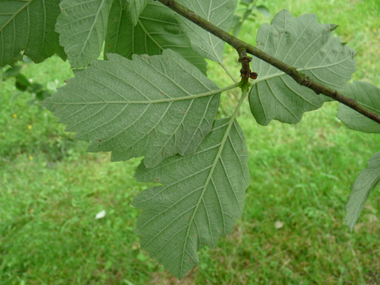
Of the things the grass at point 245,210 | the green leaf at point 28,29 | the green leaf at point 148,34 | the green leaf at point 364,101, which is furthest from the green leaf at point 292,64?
the grass at point 245,210

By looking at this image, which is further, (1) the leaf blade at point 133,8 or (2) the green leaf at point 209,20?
(2) the green leaf at point 209,20

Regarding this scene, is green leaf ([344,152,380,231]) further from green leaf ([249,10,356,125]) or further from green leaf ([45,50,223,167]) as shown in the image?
green leaf ([45,50,223,167])

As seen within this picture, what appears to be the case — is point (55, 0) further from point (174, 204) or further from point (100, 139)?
point (174, 204)

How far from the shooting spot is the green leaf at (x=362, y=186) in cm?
74

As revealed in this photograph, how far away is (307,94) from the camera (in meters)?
0.71

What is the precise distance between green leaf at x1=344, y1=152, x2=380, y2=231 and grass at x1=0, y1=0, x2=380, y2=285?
1.81m

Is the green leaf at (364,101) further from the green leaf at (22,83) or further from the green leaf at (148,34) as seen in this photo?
the green leaf at (22,83)

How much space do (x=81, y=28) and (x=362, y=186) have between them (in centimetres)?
75

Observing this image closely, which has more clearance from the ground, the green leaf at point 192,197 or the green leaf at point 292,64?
the green leaf at point 292,64

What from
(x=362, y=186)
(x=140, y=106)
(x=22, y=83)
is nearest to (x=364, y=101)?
(x=362, y=186)

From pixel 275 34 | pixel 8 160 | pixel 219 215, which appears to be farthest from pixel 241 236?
pixel 8 160

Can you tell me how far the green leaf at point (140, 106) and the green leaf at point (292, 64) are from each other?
13 centimetres

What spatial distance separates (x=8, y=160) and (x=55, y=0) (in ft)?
11.6

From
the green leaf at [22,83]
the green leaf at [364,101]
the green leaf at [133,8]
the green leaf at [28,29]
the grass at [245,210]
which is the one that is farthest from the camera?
the grass at [245,210]
